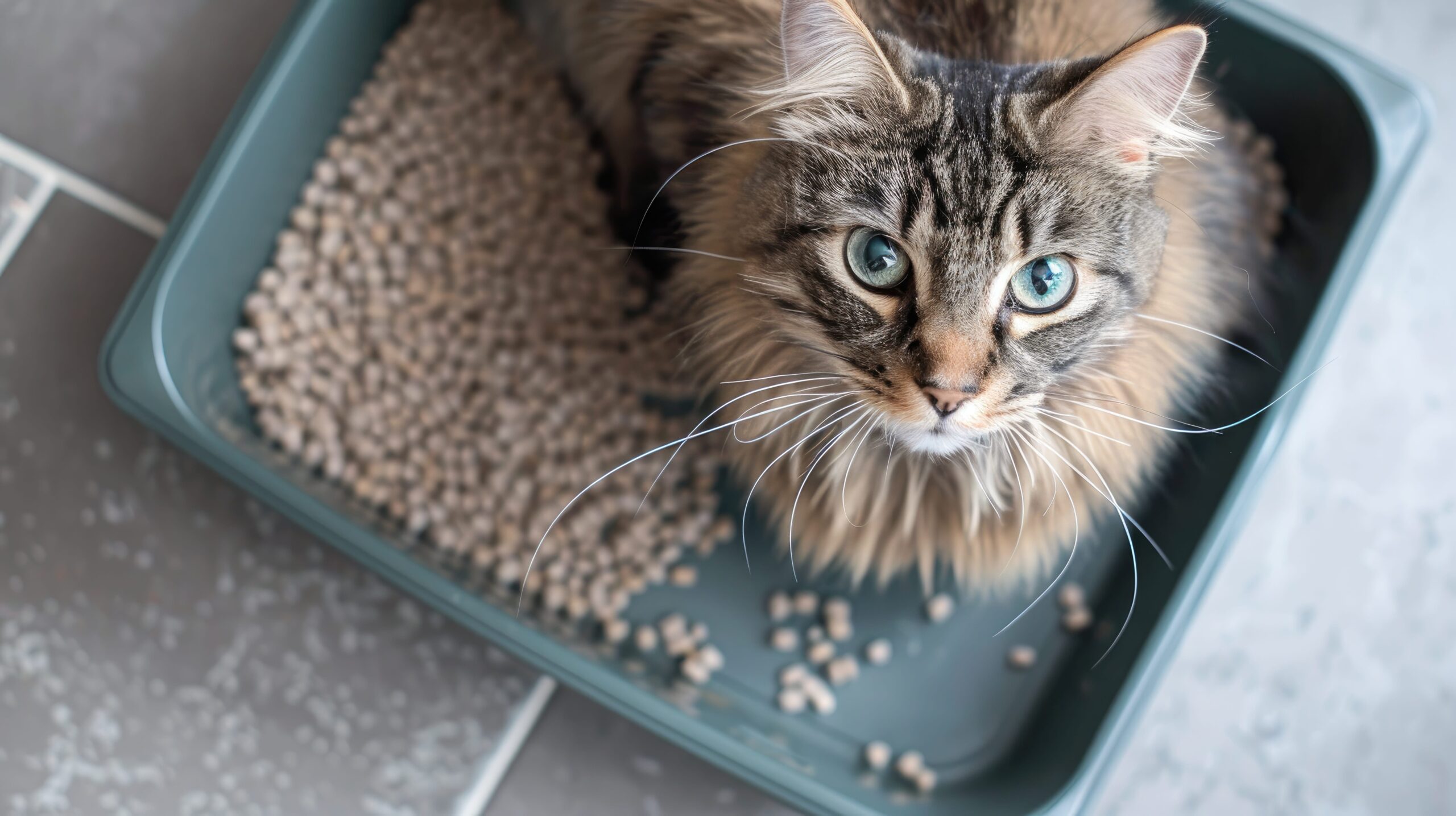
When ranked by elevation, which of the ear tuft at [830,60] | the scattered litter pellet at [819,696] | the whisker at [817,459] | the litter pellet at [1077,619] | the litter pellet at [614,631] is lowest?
the litter pellet at [614,631]

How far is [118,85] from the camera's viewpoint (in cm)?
127

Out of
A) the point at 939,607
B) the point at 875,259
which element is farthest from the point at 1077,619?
the point at 875,259

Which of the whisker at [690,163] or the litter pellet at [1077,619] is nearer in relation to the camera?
the whisker at [690,163]

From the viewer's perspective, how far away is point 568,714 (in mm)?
1206

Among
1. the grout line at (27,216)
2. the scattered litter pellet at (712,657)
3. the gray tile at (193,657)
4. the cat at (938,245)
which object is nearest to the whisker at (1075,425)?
the cat at (938,245)

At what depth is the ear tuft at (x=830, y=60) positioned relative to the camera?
25.7 inches

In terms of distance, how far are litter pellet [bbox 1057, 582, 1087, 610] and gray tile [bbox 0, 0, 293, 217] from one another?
4.01ft

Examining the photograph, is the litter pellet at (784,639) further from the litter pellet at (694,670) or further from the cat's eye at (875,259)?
the cat's eye at (875,259)

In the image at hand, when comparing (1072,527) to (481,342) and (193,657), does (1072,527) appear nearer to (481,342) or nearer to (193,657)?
(481,342)

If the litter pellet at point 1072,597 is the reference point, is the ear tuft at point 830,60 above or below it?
above

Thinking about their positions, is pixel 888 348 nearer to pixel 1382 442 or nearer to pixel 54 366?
pixel 1382 442

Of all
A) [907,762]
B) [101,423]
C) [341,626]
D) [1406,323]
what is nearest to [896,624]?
[907,762]

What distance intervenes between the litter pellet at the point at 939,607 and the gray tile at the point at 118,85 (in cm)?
109

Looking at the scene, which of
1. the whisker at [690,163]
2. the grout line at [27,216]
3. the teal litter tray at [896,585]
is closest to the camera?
the whisker at [690,163]
